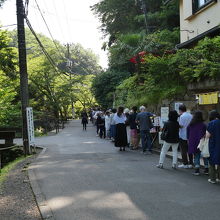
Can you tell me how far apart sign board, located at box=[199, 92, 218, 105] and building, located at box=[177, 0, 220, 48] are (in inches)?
186

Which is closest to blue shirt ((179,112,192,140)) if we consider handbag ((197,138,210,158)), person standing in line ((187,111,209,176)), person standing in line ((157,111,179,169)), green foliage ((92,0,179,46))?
person standing in line ((157,111,179,169))

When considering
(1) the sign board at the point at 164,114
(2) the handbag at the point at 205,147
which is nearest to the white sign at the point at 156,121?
(1) the sign board at the point at 164,114

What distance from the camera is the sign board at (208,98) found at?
34.9 feet

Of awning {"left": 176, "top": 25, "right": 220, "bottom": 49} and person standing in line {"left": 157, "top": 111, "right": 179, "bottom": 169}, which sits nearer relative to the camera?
person standing in line {"left": 157, "top": 111, "right": 179, "bottom": 169}

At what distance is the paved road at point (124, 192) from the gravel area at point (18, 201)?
34 centimetres

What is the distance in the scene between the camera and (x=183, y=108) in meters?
10.3

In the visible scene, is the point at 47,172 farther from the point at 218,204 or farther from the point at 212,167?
the point at 218,204

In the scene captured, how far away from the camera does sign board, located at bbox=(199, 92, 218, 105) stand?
34.9 feet

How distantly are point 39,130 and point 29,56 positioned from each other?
8741 mm

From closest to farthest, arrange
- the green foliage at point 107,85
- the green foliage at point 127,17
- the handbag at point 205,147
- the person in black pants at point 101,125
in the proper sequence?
the handbag at point 205,147, the person in black pants at point 101,125, the green foliage at point 127,17, the green foliage at point 107,85

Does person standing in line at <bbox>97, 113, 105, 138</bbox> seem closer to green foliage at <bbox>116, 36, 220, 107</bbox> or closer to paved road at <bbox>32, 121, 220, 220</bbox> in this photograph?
green foliage at <bbox>116, 36, 220, 107</bbox>

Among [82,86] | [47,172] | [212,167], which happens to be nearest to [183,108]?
[212,167]

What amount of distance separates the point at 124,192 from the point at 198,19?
43.9 ft

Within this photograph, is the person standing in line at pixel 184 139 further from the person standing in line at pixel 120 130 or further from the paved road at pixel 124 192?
the person standing in line at pixel 120 130
